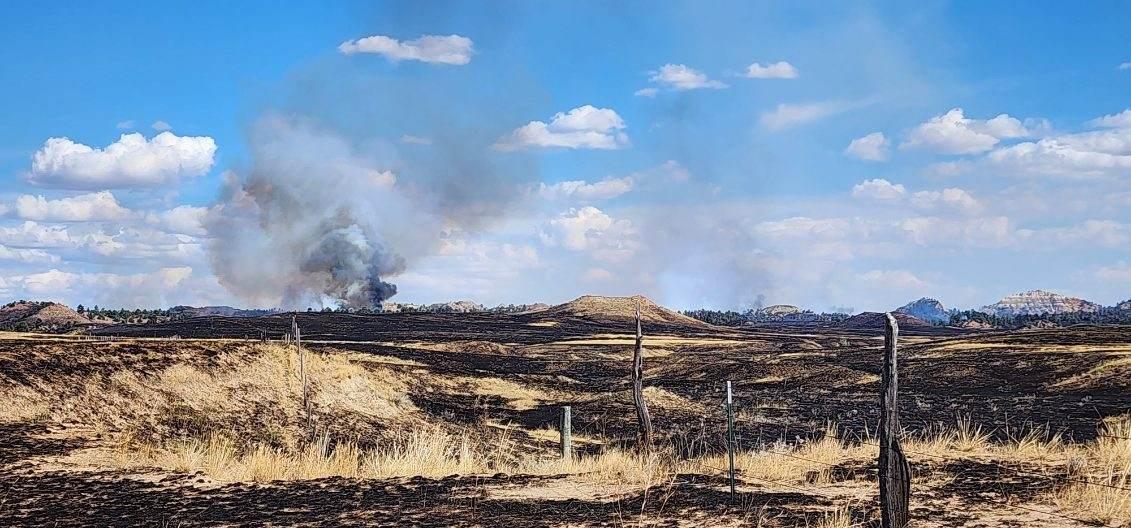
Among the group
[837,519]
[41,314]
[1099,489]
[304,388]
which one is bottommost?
[837,519]

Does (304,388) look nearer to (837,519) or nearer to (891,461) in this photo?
(837,519)

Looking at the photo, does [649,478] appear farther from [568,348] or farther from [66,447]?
[568,348]

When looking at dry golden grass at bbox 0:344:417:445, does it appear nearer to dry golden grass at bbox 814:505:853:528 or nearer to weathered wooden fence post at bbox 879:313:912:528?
dry golden grass at bbox 814:505:853:528

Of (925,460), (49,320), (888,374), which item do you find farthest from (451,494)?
(49,320)

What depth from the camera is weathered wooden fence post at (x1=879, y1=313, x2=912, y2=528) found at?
32.6 feet

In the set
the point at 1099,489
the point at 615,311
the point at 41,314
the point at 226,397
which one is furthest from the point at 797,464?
the point at 615,311

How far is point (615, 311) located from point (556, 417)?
12378 cm

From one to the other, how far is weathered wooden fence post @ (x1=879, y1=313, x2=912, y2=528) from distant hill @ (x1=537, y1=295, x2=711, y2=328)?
137910 mm

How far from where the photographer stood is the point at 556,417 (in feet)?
122

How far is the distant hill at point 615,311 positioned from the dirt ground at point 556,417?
78.3m

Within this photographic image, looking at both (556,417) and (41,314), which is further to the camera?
(41,314)

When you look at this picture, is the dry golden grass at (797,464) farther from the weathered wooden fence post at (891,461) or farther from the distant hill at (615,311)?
the distant hill at (615,311)

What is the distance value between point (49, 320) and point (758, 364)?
92.6m

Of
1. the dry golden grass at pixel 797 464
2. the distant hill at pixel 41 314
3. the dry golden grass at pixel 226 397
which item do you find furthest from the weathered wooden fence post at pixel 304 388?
the distant hill at pixel 41 314
